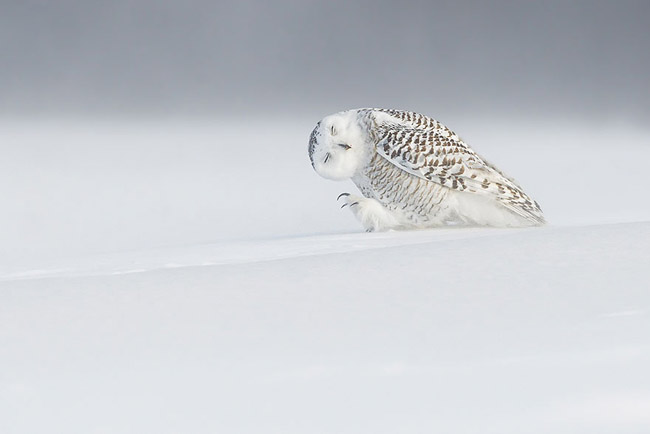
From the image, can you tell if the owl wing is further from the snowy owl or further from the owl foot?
the owl foot

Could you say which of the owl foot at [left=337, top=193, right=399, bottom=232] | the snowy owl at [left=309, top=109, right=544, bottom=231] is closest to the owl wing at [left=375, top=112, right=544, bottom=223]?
the snowy owl at [left=309, top=109, right=544, bottom=231]

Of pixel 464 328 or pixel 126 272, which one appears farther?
pixel 126 272

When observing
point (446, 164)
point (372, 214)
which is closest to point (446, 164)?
point (446, 164)

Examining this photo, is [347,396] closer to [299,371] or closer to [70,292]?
[299,371]

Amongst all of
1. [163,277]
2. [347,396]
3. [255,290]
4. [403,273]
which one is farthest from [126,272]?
[347,396]

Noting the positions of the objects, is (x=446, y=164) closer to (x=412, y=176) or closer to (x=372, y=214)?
(x=412, y=176)

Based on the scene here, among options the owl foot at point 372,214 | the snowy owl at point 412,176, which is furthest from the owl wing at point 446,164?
the owl foot at point 372,214
